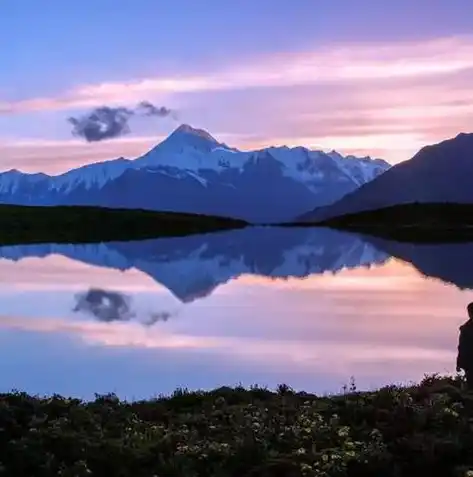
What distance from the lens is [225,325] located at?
2994cm

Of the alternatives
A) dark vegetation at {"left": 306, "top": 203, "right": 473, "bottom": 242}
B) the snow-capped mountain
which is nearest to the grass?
the snow-capped mountain

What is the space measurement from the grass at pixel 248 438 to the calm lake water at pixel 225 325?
5.12 m

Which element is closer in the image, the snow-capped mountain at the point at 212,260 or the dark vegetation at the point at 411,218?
the snow-capped mountain at the point at 212,260

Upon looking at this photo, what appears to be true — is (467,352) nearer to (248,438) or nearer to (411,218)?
(248,438)

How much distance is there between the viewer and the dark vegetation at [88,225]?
118188 millimetres

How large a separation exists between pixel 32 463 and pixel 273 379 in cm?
1031

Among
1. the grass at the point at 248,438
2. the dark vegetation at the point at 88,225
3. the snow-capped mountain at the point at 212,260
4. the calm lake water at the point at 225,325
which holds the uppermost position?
the dark vegetation at the point at 88,225

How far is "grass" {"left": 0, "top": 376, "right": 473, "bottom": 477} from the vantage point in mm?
10578

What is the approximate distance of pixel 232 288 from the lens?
1769 inches

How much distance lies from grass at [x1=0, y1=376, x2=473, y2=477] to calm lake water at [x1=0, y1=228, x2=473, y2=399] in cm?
512

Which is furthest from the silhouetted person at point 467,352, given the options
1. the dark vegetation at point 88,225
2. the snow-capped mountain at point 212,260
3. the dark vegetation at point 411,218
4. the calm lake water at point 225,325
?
the dark vegetation at point 411,218

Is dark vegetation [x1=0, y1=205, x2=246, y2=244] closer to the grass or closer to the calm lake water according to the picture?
the calm lake water

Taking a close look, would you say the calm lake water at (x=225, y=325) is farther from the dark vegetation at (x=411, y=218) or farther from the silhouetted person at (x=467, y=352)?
the dark vegetation at (x=411, y=218)

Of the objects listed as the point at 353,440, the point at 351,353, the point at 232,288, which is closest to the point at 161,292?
the point at 232,288
